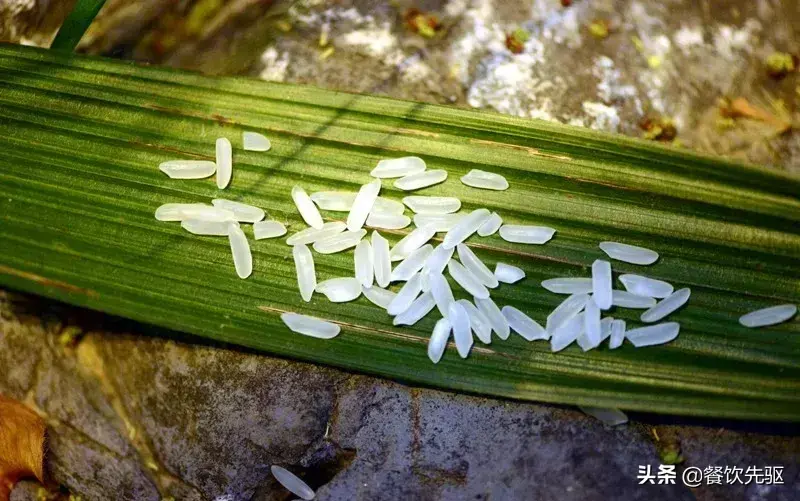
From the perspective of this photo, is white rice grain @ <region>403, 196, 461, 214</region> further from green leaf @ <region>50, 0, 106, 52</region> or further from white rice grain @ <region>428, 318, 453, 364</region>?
green leaf @ <region>50, 0, 106, 52</region>

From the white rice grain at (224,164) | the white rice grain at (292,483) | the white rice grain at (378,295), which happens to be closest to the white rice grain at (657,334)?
the white rice grain at (378,295)

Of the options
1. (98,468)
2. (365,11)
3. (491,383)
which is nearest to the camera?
(491,383)

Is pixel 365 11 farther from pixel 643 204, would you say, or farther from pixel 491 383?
pixel 491 383

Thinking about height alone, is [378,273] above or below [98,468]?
above

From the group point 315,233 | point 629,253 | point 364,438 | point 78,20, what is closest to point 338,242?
point 315,233

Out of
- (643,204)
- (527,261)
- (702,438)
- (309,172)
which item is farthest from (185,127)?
(702,438)
